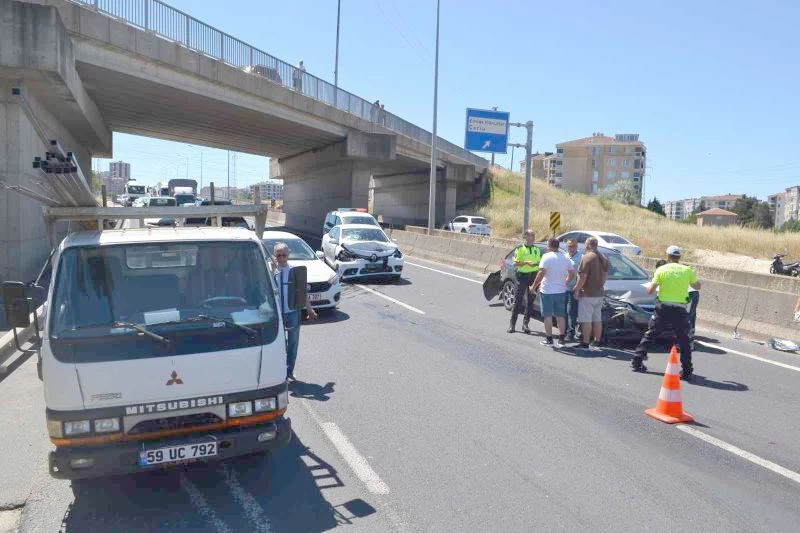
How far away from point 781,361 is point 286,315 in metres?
7.19

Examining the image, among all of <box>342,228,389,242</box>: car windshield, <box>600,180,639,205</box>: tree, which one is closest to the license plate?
<box>342,228,389,242</box>: car windshield

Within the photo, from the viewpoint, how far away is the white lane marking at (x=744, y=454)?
17.6 feet

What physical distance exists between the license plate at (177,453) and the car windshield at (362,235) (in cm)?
1363

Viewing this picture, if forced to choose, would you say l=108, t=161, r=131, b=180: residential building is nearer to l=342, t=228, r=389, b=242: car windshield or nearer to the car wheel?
l=342, t=228, r=389, b=242: car windshield

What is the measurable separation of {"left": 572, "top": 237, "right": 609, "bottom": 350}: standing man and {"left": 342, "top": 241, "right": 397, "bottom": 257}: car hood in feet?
27.3

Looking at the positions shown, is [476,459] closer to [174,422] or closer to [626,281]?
[174,422]

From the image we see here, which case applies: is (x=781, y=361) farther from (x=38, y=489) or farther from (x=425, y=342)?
(x=38, y=489)

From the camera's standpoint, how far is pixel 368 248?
17672mm

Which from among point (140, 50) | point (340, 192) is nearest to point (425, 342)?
point (140, 50)

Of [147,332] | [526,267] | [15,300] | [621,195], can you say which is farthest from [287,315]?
[621,195]

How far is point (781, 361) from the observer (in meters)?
9.55

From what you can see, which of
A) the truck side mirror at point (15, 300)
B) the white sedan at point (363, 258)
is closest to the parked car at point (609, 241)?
the white sedan at point (363, 258)

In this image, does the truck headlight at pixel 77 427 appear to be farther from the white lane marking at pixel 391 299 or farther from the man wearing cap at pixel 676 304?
the white lane marking at pixel 391 299

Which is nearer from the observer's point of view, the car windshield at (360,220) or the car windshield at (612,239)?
the car windshield at (360,220)
